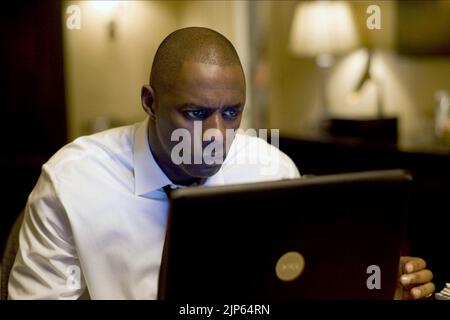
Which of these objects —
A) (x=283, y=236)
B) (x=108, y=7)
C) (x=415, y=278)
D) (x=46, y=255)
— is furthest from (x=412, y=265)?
(x=108, y=7)

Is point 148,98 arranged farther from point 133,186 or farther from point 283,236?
point 283,236

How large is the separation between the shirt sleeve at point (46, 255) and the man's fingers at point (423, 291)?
563mm

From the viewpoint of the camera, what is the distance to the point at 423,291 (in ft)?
3.23

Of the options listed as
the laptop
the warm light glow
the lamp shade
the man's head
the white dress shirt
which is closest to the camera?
the laptop

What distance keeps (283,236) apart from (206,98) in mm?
303

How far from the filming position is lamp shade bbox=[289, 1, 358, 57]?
3922 mm

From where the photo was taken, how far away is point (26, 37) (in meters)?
3.71

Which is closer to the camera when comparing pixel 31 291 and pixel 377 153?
pixel 31 291

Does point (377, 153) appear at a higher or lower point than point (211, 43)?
lower

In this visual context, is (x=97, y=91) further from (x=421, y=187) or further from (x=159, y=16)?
(x=421, y=187)

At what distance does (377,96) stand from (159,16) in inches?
95.1

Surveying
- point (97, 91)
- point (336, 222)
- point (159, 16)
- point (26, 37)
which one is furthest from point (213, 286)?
point (26, 37)

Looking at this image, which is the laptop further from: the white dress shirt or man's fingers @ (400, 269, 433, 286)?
the white dress shirt

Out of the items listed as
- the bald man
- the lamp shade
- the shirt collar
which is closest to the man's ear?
the bald man
